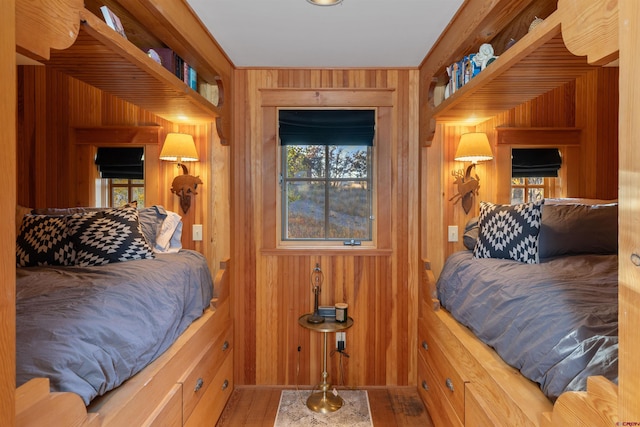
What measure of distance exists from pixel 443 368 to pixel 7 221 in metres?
2.06

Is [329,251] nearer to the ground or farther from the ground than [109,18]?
nearer to the ground

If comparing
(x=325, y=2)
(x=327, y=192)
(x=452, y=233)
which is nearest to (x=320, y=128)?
(x=327, y=192)

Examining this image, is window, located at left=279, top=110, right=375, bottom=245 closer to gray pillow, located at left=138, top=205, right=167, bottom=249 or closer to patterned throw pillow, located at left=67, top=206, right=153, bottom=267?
gray pillow, located at left=138, top=205, right=167, bottom=249

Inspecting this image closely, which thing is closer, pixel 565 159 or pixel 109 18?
pixel 109 18

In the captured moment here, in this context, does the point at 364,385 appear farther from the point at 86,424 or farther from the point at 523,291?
the point at 86,424

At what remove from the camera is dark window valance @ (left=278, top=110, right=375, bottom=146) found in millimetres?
2768

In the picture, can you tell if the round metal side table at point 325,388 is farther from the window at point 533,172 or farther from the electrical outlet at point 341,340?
the window at point 533,172

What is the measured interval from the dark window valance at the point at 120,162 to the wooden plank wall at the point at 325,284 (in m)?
0.71

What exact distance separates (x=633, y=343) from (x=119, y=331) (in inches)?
56.7

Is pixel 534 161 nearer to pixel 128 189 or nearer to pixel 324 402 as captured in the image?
pixel 324 402

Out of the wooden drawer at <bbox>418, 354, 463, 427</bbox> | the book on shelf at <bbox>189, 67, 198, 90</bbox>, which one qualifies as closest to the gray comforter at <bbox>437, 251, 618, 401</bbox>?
the wooden drawer at <bbox>418, 354, 463, 427</bbox>

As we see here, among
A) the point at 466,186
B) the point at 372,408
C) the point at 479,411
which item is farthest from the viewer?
the point at 466,186

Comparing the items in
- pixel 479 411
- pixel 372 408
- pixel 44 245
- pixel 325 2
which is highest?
pixel 325 2

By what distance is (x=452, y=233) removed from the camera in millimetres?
2633
